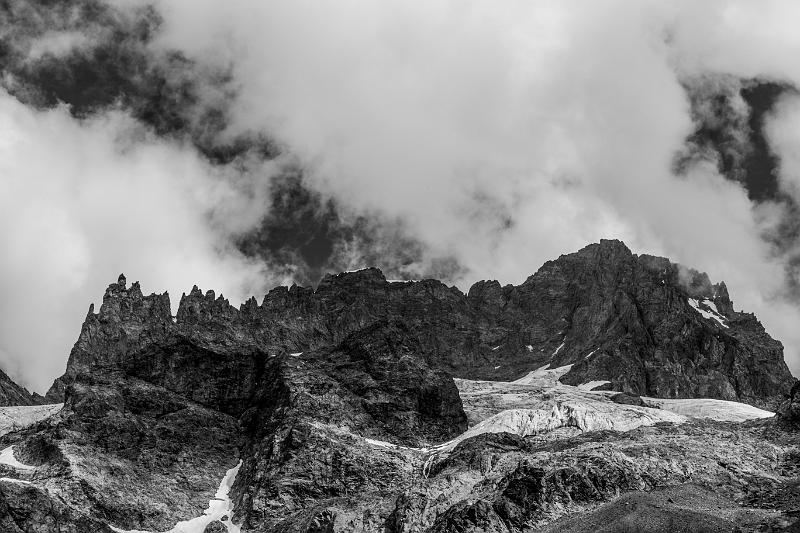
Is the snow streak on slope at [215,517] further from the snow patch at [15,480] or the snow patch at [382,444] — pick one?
the snow patch at [382,444]

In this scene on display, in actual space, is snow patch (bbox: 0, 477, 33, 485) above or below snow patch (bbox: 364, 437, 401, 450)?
below

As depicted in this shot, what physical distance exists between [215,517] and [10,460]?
120 ft

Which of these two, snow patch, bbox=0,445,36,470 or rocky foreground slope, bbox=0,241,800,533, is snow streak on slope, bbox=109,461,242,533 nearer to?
rocky foreground slope, bbox=0,241,800,533

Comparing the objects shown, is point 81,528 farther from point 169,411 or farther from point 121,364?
point 121,364

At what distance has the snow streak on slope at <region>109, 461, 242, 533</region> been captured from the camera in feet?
459

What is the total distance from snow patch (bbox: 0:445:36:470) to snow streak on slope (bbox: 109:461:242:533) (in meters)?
22.9

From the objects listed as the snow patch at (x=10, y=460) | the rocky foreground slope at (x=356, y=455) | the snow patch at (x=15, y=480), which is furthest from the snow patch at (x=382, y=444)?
the snow patch at (x=10, y=460)

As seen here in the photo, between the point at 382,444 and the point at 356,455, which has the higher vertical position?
the point at 382,444

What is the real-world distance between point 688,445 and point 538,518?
84.1 feet

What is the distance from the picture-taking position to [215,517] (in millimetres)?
143625

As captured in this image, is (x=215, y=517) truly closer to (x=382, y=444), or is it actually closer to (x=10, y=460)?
(x=382, y=444)

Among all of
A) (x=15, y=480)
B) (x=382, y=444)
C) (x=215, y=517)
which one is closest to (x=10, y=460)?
(x=15, y=480)

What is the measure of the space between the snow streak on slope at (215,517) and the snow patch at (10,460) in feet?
75.0

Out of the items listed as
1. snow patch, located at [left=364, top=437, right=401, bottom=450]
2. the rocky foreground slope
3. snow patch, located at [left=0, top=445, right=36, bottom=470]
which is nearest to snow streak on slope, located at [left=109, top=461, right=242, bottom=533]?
the rocky foreground slope
